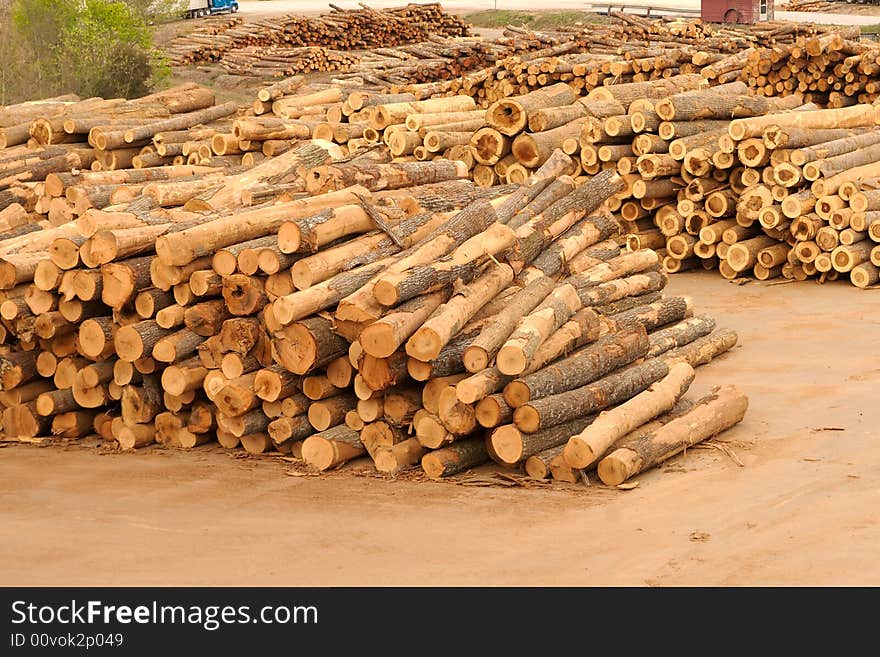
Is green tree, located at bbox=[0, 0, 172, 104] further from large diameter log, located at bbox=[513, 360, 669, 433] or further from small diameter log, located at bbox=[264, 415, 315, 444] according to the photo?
large diameter log, located at bbox=[513, 360, 669, 433]

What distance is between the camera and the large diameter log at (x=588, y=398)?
7168 mm

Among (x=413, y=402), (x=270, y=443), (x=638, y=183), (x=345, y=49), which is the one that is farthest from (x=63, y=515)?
(x=345, y=49)

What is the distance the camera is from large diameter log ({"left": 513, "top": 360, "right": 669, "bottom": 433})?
282 inches

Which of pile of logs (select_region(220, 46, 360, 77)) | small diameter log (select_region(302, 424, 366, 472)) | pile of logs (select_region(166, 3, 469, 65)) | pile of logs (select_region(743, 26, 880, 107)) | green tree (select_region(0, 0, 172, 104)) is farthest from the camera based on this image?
pile of logs (select_region(166, 3, 469, 65))

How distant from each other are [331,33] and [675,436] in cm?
2803

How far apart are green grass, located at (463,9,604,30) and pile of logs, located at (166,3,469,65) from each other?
5.05 meters

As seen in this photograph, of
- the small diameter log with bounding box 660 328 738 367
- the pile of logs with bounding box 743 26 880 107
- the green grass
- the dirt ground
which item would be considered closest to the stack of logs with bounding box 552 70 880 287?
the pile of logs with bounding box 743 26 880 107

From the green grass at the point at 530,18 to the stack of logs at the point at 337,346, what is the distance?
1237 inches

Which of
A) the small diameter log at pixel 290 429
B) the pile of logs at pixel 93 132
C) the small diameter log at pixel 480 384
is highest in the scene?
the pile of logs at pixel 93 132

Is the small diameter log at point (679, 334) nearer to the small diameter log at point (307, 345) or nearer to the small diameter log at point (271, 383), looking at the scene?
the small diameter log at point (307, 345)

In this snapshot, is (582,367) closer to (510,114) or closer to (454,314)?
(454,314)

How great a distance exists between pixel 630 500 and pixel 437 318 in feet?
5.62

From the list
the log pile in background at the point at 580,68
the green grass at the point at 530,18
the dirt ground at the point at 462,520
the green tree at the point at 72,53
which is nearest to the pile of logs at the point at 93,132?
the log pile in background at the point at 580,68

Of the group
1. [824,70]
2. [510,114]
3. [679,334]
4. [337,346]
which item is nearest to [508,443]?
[337,346]
